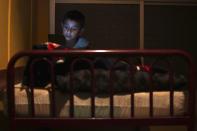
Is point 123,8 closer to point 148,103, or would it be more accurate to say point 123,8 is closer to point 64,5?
point 64,5

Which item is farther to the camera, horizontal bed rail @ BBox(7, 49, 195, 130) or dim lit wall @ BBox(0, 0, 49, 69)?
dim lit wall @ BBox(0, 0, 49, 69)

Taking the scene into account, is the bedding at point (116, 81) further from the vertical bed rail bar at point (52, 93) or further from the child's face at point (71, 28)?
the child's face at point (71, 28)

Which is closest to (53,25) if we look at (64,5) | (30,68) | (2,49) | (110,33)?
(64,5)

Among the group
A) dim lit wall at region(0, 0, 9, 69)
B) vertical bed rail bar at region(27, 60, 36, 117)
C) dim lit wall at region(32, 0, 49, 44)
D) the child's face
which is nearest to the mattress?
vertical bed rail bar at region(27, 60, 36, 117)

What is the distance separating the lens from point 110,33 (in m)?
3.54

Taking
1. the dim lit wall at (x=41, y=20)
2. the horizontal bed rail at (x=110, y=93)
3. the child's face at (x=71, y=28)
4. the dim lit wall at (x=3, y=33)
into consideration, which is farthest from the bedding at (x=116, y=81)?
the dim lit wall at (x=41, y=20)

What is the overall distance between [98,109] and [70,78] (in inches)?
8.1

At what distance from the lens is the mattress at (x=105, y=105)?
1.87m

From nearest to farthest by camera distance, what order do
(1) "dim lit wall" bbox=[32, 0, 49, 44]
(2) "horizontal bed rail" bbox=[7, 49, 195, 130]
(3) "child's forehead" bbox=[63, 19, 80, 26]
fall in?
(2) "horizontal bed rail" bbox=[7, 49, 195, 130] → (3) "child's forehead" bbox=[63, 19, 80, 26] → (1) "dim lit wall" bbox=[32, 0, 49, 44]

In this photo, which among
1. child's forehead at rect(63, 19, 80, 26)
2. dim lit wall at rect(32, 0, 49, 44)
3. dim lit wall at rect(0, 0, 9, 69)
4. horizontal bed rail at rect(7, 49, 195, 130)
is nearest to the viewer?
horizontal bed rail at rect(7, 49, 195, 130)

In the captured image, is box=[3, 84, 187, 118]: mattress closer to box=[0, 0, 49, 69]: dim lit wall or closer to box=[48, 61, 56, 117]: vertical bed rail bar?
box=[48, 61, 56, 117]: vertical bed rail bar

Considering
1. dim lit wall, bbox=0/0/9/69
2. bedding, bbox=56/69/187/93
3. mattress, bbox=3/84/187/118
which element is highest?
dim lit wall, bbox=0/0/9/69

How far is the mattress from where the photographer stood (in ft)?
6.13

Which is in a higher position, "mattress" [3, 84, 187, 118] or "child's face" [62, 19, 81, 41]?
"child's face" [62, 19, 81, 41]
